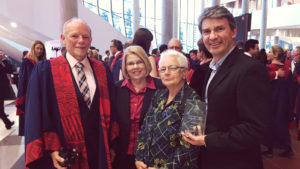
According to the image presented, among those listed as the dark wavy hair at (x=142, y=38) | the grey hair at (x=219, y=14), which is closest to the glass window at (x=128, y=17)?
the dark wavy hair at (x=142, y=38)

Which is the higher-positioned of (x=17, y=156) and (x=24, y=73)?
(x=24, y=73)

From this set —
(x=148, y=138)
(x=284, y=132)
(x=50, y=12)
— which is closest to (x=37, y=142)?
(x=148, y=138)

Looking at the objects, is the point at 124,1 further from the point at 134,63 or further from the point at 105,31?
the point at 134,63

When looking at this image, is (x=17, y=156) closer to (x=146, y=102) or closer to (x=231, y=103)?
(x=146, y=102)

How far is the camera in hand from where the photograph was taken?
1558 mm

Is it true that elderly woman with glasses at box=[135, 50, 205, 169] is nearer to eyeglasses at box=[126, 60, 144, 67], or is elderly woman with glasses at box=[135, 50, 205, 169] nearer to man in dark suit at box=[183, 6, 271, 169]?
man in dark suit at box=[183, 6, 271, 169]

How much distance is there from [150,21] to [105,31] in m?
5.74

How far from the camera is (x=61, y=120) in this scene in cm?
164

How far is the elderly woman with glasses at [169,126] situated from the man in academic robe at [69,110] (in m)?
0.37

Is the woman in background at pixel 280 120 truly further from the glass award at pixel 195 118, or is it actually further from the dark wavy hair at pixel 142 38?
the glass award at pixel 195 118

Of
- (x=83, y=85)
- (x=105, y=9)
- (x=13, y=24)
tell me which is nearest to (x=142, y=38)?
(x=83, y=85)

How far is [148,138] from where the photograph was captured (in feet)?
5.19

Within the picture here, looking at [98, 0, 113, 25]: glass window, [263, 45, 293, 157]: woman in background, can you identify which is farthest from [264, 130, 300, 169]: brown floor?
[98, 0, 113, 25]: glass window

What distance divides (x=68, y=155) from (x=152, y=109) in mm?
653
